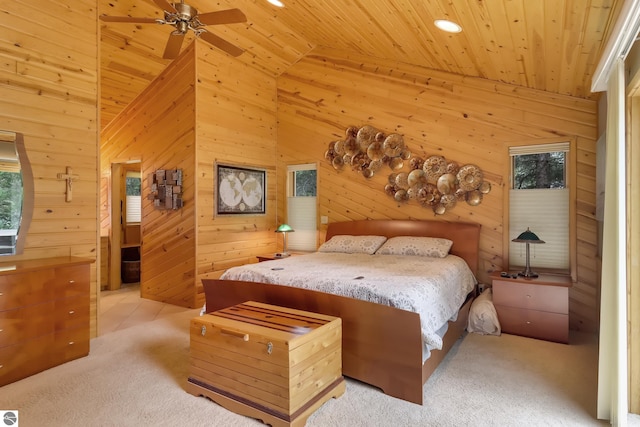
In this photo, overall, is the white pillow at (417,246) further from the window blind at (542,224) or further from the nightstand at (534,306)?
the window blind at (542,224)

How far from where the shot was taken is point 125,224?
6371 mm

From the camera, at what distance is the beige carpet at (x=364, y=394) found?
230cm

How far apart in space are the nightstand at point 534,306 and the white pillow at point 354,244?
140 cm

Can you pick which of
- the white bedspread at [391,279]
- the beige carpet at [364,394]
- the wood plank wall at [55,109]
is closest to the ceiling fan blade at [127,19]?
the wood plank wall at [55,109]

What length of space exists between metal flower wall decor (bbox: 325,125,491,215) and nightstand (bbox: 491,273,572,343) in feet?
3.71

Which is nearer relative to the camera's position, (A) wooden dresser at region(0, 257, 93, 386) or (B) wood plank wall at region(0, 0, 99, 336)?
(A) wooden dresser at region(0, 257, 93, 386)

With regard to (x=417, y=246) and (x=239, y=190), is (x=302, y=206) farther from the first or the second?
(x=417, y=246)

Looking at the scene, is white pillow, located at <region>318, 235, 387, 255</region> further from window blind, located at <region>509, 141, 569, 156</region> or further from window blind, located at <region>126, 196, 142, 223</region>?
window blind, located at <region>126, 196, 142, 223</region>

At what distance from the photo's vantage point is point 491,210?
4.36m

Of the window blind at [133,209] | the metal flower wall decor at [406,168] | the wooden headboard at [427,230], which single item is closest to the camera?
the wooden headboard at [427,230]

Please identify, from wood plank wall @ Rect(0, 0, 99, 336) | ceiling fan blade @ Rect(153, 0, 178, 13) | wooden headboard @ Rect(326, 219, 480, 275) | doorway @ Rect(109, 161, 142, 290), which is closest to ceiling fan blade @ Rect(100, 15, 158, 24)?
ceiling fan blade @ Rect(153, 0, 178, 13)

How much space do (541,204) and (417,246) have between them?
55.6 inches

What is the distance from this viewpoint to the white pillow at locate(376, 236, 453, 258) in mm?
4207

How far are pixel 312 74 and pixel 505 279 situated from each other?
398 centimetres
